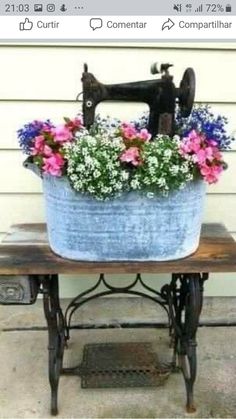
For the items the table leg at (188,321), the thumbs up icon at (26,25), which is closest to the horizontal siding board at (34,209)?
the table leg at (188,321)

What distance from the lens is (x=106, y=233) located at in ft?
4.84

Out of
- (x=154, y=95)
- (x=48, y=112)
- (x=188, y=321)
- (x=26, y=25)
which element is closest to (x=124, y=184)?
(x=154, y=95)

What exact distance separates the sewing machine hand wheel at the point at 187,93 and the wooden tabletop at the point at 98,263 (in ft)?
1.55

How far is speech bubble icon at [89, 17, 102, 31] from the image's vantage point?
1.95m

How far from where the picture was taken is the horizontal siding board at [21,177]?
211 centimetres

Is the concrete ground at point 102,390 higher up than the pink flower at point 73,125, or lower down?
lower down

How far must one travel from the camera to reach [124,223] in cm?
→ 147

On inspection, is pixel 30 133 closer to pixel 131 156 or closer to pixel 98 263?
pixel 131 156

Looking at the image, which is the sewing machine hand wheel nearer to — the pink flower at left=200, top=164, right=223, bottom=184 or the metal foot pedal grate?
the pink flower at left=200, top=164, right=223, bottom=184

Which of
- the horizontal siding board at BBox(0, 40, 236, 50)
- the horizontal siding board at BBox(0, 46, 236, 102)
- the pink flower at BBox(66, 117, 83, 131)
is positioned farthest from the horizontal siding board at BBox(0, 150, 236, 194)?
the pink flower at BBox(66, 117, 83, 131)

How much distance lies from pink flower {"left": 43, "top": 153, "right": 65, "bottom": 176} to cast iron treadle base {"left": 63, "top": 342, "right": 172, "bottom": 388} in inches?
34.1

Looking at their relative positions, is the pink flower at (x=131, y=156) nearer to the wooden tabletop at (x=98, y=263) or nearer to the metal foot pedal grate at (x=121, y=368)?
the wooden tabletop at (x=98, y=263)
